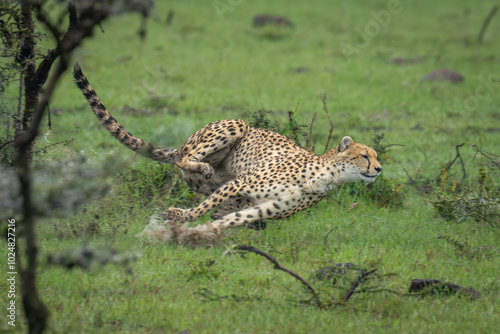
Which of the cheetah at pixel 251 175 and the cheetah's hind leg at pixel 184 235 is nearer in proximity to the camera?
the cheetah's hind leg at pixel 184 235

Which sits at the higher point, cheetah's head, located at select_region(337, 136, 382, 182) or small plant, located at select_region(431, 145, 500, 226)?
cheetah's head, located at select_region(337, 136, 382, 182)

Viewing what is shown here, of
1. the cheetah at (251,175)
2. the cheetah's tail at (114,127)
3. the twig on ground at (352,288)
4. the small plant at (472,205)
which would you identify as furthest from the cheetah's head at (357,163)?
the cheetah's tail at (114,127)

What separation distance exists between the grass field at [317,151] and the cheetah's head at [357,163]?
53cm

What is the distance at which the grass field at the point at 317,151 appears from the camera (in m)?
4.04

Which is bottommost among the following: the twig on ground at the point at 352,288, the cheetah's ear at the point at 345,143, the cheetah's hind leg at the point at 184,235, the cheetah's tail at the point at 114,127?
the cheetah's hind leg at the point at 184,235

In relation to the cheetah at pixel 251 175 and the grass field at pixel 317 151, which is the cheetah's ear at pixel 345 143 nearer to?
the cheetah at pixel 251 175

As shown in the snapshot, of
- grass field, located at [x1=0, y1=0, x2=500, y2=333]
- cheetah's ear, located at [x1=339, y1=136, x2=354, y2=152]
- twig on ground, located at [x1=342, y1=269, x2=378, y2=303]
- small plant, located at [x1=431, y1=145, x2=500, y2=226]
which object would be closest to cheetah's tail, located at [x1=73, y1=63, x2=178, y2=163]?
grass field, located at [x1=0, y1=0, x2=500, y2=333]

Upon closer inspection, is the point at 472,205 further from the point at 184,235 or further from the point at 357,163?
the point at 184,235

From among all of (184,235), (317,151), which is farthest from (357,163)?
(317,151)

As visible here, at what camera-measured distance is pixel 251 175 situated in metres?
5.97

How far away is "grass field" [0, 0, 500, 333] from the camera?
13.3 feet

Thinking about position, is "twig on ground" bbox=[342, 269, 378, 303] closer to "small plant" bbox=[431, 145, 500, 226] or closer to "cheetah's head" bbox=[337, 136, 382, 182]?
"cheetah's head" bbox=[337, 136, 382, 182]

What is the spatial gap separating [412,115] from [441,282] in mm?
7527

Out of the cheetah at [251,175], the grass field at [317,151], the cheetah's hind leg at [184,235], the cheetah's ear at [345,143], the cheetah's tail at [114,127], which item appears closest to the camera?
the grass field at [317,151]
